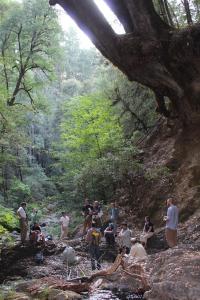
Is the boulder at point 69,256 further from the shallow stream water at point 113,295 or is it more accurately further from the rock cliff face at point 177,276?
the rock cliff face at point 177,276

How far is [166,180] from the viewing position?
18.8 metres

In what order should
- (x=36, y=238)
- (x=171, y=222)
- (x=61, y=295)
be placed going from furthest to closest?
A: 1. (x=36, y=238)
2. (x=171, y=222)
3. (x=61, y=295)

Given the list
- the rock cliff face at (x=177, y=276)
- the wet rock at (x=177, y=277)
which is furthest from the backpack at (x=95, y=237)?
the wet rock at (x=177, y=277)

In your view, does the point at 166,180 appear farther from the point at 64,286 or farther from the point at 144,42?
the point at 64,286

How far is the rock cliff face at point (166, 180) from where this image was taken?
55.7ft

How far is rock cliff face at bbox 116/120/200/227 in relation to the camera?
1697cm

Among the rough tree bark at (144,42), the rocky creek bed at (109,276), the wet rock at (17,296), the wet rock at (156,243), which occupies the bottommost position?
the wet rock at (17,296)

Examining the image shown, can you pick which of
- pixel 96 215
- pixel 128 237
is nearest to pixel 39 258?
pixel 96 215

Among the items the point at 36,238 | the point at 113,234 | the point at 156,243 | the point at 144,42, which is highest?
the point at 144,42

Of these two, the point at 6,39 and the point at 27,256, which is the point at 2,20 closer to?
the point at 6,39

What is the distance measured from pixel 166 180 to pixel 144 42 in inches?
322

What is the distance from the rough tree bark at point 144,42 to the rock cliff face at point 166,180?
4.57 m

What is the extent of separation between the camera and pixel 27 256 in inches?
604

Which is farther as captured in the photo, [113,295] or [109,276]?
[109,276]
